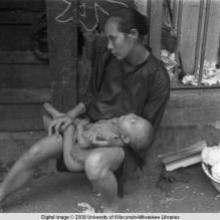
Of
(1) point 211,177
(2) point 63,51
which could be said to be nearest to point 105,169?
(1) point 211,177

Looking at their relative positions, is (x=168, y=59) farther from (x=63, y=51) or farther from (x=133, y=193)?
(x=133, y=193)

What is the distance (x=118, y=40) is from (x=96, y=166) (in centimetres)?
89

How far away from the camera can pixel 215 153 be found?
3.58 meters

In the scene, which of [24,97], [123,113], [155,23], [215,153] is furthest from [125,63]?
[24,97]

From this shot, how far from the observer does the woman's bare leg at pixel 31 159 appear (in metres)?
3.23

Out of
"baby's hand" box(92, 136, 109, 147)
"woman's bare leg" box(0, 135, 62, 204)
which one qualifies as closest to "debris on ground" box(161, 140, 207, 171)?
"baby's hand" box(92, 136, 109, 147)

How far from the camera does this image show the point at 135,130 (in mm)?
2973

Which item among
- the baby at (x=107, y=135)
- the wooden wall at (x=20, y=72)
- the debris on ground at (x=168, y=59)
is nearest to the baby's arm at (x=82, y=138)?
the baby at (x=107, y=135)

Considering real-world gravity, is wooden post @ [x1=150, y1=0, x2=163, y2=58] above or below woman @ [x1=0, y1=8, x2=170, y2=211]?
above

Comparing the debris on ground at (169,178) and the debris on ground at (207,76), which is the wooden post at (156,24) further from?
the debris on ground at (169,178)

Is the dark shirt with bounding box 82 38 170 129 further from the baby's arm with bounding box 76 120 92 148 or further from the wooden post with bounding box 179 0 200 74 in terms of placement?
the wooden post with bounding box 179 0 200 74

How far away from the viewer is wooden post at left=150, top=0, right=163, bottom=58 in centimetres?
377

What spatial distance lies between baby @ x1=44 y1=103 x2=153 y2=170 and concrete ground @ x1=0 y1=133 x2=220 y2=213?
1.67 feet

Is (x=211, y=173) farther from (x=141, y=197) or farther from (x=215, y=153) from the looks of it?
(x=141, y=197)
